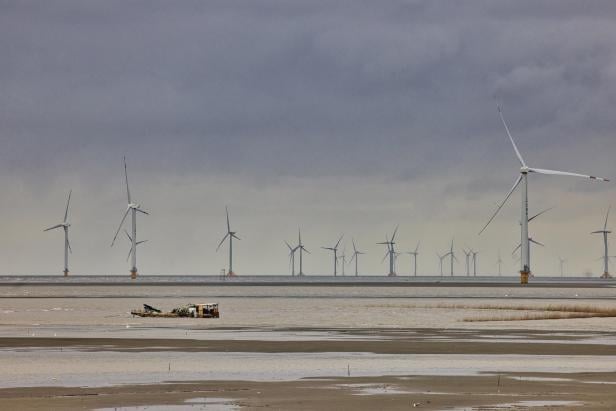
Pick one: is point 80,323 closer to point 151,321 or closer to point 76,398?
point 151,321

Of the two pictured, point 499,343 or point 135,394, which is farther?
point 499,343

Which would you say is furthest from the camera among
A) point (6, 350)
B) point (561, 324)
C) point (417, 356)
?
point (561, 324)

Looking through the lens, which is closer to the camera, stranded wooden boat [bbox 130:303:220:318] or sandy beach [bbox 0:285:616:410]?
sandy beach [bbox 0:285:616:410]

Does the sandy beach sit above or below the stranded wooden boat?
below

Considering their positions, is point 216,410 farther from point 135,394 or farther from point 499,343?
point 499,343

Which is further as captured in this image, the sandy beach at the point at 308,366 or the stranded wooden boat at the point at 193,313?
the stranded wooden boat at the point at 193,313

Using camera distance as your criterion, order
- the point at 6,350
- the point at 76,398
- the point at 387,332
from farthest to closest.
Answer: the point at 387,332
the point at 6,350
the point at 76,398

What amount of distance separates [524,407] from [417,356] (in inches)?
722

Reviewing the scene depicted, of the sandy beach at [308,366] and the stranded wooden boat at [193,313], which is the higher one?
the stranded wooden boat at [193,313]

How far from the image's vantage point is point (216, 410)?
3206 cm

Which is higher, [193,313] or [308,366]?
[193,313]

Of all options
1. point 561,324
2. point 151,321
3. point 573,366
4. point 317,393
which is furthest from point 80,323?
point 317,393

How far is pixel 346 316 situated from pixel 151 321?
15.6 meters

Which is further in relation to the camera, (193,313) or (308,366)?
(193,313)
